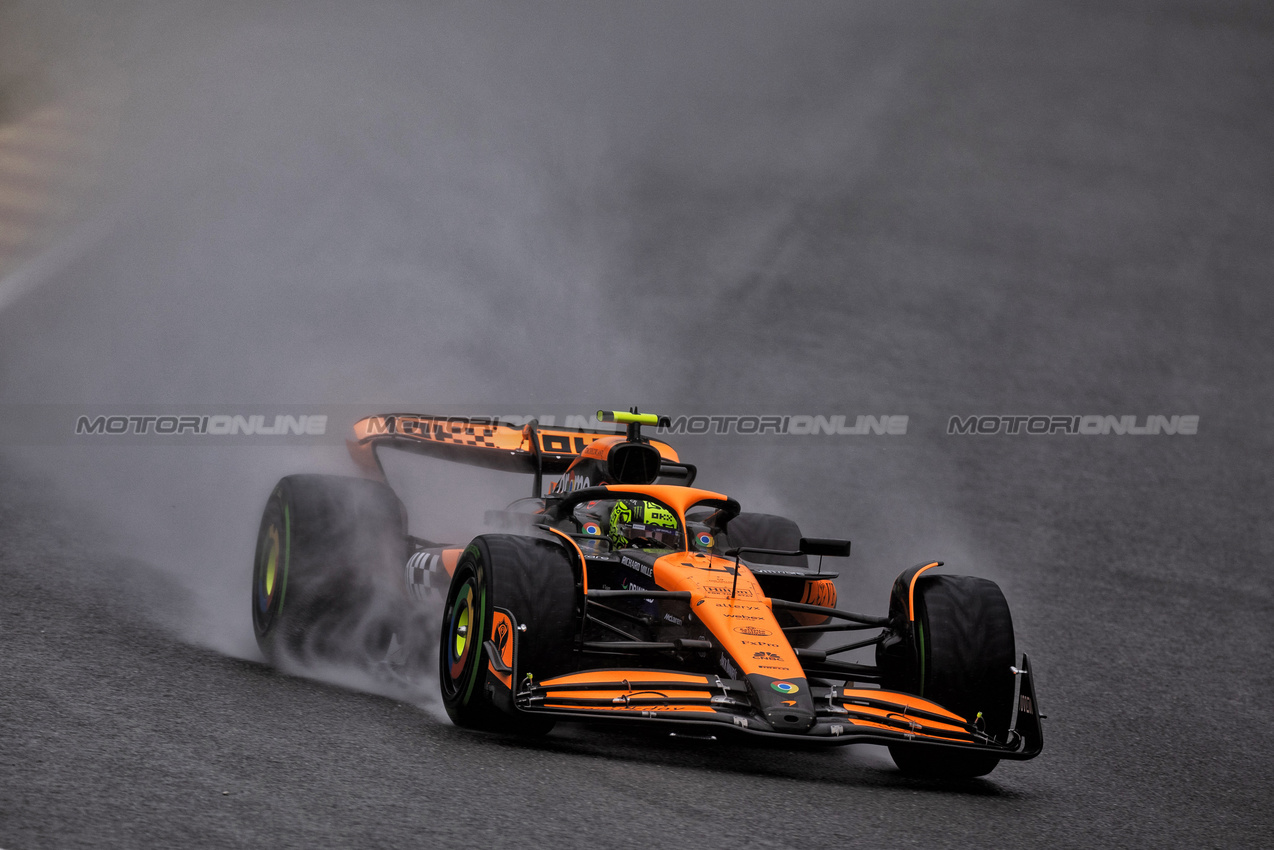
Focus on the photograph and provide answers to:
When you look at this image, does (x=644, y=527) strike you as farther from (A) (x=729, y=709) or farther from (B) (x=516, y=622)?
(A) (x=729, y=709)

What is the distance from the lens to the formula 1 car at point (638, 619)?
4.90 meters

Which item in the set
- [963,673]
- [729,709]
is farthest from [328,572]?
[963,673]

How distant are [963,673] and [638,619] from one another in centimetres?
151

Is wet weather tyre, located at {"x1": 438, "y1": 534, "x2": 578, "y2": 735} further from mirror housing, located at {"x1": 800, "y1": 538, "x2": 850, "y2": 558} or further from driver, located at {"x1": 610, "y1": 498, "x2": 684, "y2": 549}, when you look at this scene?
mirror housing, located at {"x1": 800, "y1": 538, "x2": 850, "y2": 558}

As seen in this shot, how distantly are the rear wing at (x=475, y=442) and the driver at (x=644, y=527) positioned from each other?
149cm

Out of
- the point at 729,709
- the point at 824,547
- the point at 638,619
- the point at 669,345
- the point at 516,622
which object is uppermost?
the point at 669,345

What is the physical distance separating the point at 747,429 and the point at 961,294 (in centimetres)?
624

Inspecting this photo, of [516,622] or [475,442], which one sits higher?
[475,442]

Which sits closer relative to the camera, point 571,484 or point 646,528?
point 646,528

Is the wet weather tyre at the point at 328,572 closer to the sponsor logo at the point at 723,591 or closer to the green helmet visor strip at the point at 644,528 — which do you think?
the green helmet visor strip at the point at 644,528

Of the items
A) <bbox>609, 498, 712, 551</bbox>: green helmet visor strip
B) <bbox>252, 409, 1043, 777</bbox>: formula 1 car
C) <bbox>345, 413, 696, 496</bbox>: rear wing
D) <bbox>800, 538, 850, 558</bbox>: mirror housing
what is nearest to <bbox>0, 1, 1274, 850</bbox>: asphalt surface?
<bbox>252, 409, 1043, 777</bbox>: formula 1 car

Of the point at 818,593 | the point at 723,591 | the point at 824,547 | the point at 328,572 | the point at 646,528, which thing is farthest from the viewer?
the point at 328,572

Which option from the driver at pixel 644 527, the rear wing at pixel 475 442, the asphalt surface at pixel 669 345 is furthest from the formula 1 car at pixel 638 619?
the rear wing at pixel 475 442

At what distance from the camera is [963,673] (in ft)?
18.0
